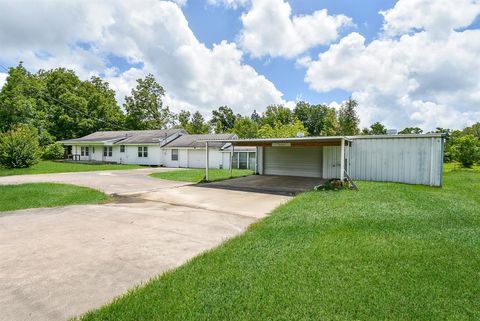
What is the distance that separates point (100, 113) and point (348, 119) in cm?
3592

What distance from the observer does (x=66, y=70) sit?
45688 mm

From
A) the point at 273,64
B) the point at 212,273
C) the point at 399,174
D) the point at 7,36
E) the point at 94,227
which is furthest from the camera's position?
the point at 273,64

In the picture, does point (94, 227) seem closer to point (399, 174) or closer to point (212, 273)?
point (212, 273)

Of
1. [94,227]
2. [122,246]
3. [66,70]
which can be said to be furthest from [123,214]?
[66,70]

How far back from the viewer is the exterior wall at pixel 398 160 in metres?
12.9

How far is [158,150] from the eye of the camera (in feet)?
94.3

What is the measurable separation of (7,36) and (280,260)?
21121mm

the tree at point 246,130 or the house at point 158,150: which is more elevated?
the tree at point 246,130

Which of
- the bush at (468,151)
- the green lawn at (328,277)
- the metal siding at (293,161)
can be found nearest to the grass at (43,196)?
the green lawn at (328,277)

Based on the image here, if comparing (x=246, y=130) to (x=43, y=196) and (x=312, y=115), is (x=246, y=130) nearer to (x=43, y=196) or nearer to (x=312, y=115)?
(x=312, y=115)

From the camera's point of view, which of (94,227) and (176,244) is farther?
(94,227)

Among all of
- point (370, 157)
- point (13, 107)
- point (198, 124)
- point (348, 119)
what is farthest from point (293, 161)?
point (198, 124)

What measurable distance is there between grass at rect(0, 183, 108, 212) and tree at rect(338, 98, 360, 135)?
32323 mm

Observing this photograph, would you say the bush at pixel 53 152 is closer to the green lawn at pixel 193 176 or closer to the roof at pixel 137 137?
the roof at pixel 137 137
